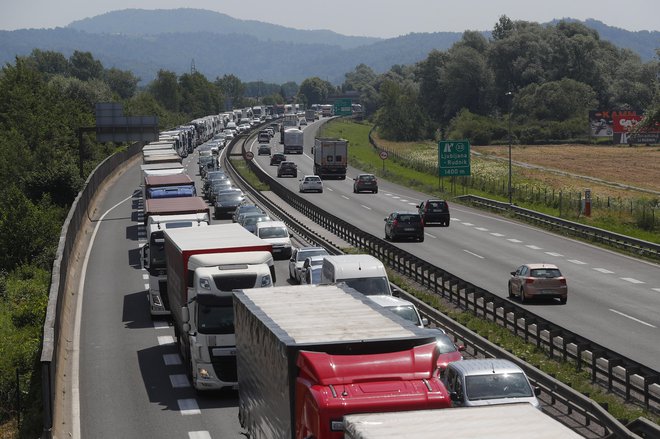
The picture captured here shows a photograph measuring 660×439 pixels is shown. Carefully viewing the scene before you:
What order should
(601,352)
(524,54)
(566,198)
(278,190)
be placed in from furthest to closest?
1. (524,54)
2. (278,190)
3. (566,198)
4. (601,352)

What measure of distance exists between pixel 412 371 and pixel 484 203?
62227 millimetres

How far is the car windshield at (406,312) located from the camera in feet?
88.2

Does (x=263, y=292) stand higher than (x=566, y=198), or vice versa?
(x=263, y=292)

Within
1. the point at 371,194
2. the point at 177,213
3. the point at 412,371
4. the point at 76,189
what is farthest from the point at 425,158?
the point at 412,371

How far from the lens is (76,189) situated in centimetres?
8362

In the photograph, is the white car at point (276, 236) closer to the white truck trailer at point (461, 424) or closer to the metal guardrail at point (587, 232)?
the metal guardrail at point (587, 232)

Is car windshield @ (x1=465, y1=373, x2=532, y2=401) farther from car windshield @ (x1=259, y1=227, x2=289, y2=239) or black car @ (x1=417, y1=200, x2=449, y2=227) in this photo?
black car @ (x1=417, y1=200, x2=449, y2=227)

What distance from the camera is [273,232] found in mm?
49688

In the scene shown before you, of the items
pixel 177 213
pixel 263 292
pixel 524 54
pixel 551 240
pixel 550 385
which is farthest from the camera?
pixel 524 54

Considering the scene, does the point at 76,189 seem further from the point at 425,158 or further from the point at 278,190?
the point at 425,158

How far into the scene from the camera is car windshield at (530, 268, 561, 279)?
37.8 meters

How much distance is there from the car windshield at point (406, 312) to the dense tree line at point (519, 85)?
14043 centimetres

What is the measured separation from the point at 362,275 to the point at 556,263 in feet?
64.4

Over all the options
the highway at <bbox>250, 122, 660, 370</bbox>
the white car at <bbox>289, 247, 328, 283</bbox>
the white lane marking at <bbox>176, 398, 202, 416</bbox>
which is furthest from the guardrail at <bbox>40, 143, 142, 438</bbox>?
the highway at <bbox>250, 122, 660, 370</bbox>
